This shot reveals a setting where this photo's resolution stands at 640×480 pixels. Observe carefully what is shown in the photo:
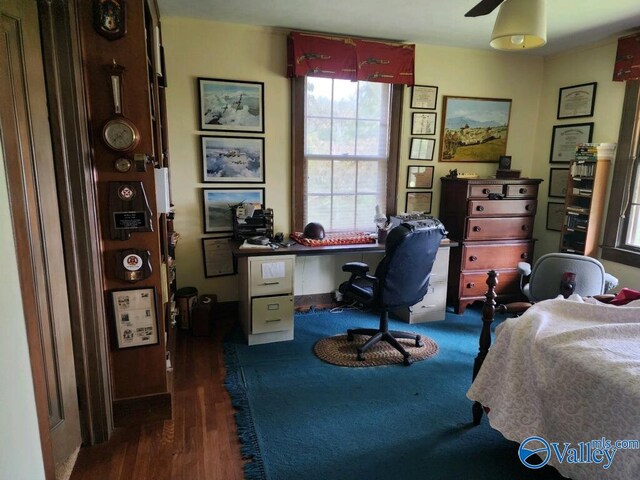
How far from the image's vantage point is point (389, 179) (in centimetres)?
376

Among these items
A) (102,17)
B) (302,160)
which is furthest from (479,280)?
(102,17)

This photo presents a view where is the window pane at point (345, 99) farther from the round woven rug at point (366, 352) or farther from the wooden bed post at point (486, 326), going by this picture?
the wooden bed post at point (486, 326)

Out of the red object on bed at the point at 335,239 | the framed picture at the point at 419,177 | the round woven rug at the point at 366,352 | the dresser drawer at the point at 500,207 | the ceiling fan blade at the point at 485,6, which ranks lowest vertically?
the round woven rug at the point at 366,352

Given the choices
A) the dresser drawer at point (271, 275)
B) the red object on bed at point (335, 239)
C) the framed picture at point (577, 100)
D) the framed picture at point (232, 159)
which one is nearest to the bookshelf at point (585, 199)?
the framed picture at point (577, 100)

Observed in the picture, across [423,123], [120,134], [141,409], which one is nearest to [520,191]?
[423,123]

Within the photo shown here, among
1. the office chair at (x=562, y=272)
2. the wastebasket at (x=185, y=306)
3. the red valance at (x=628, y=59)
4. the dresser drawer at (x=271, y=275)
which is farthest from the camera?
the wastebasket at (x=185, y=306)

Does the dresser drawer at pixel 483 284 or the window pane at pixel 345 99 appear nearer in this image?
the window pane at pixel 345 99

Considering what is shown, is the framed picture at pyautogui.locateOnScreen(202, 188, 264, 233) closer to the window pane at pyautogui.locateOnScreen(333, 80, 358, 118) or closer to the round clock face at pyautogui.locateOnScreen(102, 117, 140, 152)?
the window pane at pyautogui.locateOnScreen(333, 80, 358, 118)

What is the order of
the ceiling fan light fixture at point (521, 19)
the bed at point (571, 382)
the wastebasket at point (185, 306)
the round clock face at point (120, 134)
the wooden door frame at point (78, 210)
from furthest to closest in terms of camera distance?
the wastebasket at point (185, 306)
the ceiling fan light fixture at point (521, 19)
the round clock face at point (120, 134)
the wooden door frame at point (78, 210)
the bed at point (571, 382)

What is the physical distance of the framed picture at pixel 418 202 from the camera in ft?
12.6

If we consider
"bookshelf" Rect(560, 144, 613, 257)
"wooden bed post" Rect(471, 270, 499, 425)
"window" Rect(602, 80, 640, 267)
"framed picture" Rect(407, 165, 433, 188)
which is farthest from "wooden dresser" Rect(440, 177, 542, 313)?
"wooden bed post" Rect(471, 270, 499, 425)

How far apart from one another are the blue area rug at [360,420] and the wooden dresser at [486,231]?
2.45 ft

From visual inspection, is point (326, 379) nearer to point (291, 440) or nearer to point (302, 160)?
point (291, 440)

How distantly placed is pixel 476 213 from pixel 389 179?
85 centimetres
